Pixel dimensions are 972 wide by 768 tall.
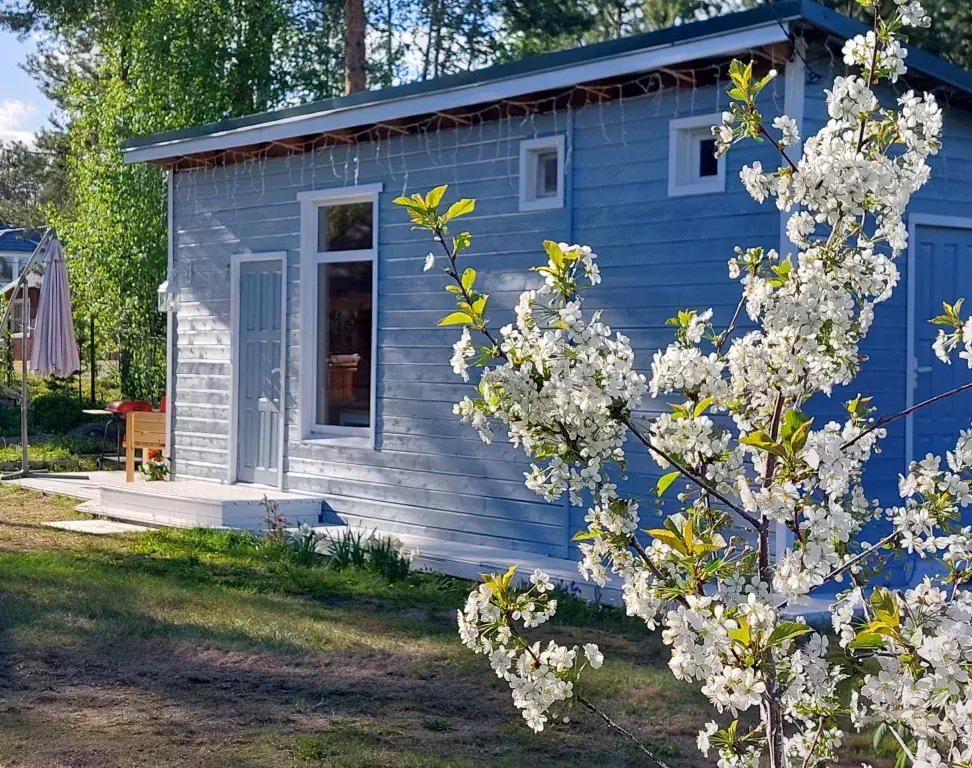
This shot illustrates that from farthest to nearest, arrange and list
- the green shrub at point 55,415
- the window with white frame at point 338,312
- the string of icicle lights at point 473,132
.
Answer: the green shrub at point 55,415
the window with white frame at point 338,312
the string of icicle lights at point 473,132

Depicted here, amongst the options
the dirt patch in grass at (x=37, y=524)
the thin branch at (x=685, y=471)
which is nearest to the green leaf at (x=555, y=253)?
the thin branch at (x=685, y=471)

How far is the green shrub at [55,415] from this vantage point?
1920 cm

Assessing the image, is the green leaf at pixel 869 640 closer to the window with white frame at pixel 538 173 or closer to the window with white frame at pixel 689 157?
the window with white frame at pixel 689 157

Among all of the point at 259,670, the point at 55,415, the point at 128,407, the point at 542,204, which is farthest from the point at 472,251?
the point at 55,415

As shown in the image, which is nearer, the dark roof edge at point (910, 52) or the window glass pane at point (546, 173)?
the dark roof edge at point (910, 52)

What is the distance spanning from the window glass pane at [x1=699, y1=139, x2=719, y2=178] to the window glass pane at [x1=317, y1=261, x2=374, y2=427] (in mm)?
3143

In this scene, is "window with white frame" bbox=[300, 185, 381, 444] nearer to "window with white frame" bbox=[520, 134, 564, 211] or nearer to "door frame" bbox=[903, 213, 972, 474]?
"window with white frame" bbox=[520, 134, 564, 211]

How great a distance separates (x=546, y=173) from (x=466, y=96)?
0.75 meters

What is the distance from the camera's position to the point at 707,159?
779 cm

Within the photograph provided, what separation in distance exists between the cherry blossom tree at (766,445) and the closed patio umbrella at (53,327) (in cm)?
1191

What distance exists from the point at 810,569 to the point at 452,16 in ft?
79.1

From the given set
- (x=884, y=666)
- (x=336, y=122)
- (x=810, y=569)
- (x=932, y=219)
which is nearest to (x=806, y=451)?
(x=810, y=569)

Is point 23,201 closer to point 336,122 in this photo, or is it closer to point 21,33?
point 21,33

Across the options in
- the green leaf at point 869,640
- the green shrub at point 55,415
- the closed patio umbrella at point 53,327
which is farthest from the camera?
the green shrub at point 55,415
